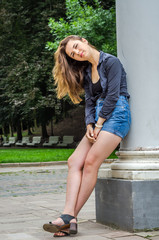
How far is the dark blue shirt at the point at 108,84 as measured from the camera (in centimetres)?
411

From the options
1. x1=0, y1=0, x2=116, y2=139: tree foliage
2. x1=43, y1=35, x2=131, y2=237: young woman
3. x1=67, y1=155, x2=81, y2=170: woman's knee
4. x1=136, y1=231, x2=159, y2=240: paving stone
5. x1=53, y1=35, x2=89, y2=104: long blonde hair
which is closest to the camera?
x1=136, y1=231, x2=159, y2=240: paving stone

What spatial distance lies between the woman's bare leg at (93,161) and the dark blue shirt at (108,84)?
0.68 ft

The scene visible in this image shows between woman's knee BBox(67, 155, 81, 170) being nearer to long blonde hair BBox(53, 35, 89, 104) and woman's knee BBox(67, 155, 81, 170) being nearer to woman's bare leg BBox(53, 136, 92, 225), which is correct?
woman's bare leg BBox(53, 136, 92, 225)

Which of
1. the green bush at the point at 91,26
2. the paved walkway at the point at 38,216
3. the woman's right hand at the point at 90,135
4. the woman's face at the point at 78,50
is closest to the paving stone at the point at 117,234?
the paved walkway at the point at 38,216

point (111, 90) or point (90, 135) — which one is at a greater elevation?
point (111, 90)

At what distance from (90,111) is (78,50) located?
2.02 feet

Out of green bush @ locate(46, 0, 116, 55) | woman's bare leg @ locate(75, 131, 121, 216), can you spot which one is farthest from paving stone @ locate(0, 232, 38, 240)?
green bush @ locate(46, 0, 116, 55)

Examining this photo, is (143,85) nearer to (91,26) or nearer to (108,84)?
(108,84)

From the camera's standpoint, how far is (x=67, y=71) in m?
4.42

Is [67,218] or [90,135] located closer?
[67,218]

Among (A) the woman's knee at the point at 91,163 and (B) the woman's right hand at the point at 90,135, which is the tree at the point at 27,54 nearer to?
(B) the woman's right hand at the point at 90,135

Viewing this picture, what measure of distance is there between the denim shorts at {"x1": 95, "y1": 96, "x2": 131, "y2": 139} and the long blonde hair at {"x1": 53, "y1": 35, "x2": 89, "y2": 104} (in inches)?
20.3

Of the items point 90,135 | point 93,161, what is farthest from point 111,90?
point 93,161

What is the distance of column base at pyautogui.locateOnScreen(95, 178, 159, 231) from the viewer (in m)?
3.92
